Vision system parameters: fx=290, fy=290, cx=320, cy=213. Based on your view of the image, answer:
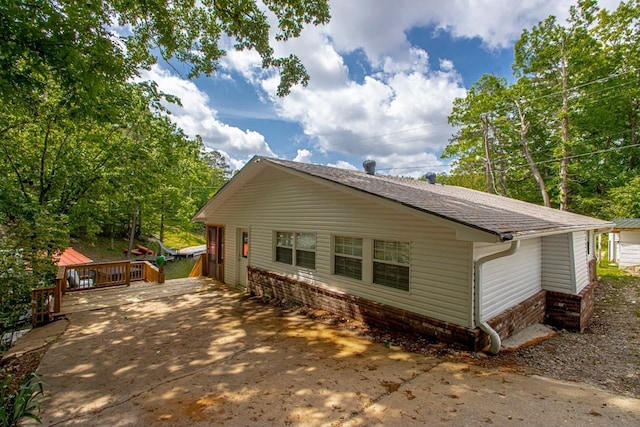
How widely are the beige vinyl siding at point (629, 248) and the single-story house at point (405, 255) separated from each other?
9.93 m

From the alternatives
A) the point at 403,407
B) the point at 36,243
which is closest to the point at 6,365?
the point at 36,243

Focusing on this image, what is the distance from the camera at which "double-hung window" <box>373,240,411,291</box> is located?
231 inches

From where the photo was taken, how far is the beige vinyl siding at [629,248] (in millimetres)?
15141

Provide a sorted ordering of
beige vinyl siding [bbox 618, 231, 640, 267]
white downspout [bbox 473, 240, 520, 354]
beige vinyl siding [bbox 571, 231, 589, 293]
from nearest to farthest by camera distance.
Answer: white downspout [bbox 473, 240, 520, 354] → beige vinyl siding [bbox 571, 231, 589, 293] → beige vinyl siding [bbox 618, 231, 640, 267]

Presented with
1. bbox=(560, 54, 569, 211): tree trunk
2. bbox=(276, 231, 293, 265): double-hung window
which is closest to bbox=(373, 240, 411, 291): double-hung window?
bbox=(276, 231, 293, 265): double-hung window

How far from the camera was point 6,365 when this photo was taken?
192 inches

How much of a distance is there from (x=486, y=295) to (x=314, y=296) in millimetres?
4031

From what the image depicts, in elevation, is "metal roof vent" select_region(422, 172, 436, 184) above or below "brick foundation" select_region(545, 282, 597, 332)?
above

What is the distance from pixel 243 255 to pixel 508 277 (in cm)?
812

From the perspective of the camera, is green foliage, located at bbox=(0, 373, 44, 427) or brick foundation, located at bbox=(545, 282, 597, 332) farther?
brick foundation, located at bbox=(545, 282, 597, 332)

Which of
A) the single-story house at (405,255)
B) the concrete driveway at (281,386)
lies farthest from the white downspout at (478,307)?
the concrete driveway at (281,386)

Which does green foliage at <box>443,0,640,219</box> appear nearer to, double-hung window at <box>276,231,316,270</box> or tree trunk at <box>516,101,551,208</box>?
tree trunk at <box>516,101,551,208</box>

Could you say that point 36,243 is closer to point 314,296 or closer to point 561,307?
point 314,296

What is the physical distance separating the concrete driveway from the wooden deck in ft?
6.75
